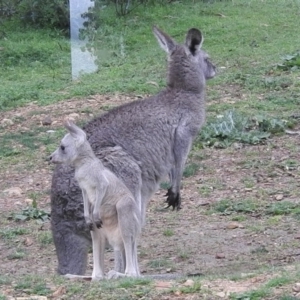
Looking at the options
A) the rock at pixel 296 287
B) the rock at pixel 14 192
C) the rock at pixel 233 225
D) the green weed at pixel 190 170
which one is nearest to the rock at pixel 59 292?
the rock at pixel 296 287

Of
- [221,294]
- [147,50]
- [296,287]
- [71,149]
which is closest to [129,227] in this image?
[71,149]

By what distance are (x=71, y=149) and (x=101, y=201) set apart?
13.2 inches

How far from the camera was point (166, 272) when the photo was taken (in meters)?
6.18

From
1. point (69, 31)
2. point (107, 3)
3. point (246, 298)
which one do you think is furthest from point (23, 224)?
point (107, 3)

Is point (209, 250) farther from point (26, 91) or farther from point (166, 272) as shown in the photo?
point (26, 91)

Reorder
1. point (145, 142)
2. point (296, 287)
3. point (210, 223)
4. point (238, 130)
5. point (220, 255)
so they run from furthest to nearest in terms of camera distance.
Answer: point (238, 130)
point (210, 223)
point (220, 255)
point (145, 142)
point (296, 287)

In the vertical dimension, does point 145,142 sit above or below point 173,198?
above

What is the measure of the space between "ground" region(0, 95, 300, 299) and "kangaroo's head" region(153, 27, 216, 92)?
1.09m

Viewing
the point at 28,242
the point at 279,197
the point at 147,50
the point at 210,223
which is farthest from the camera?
the point at 147,50

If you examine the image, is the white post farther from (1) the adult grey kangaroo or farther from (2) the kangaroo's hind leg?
(2) the kangaroo's hind leg

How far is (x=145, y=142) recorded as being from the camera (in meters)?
6.22

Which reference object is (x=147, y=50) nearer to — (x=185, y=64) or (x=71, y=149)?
(x=185, y=64)

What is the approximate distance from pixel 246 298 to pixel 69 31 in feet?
30.8

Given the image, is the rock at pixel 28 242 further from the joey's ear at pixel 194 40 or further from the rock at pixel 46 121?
the rock at pixel 46 121
